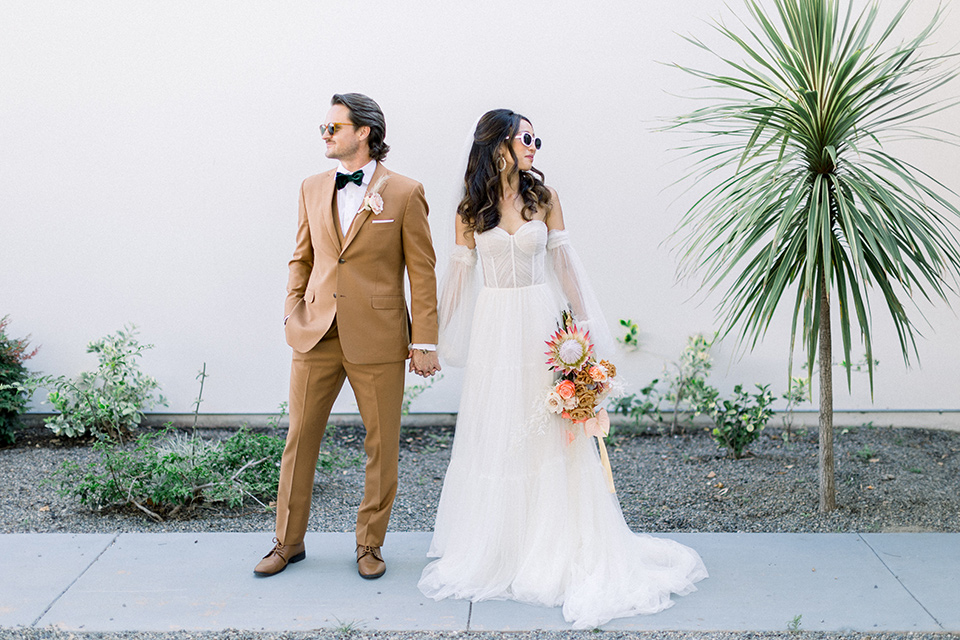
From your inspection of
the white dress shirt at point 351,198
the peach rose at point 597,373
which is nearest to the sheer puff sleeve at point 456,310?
the white dress shirt at point 351,198

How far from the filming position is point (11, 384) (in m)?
5.53

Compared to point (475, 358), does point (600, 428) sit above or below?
below

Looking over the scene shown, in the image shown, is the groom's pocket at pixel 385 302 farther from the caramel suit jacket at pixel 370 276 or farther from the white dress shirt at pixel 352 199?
the white dress shirt at pixel 352 199

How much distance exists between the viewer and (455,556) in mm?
3617

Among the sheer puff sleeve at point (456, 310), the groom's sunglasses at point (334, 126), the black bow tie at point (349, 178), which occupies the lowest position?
the sheer puff sleeve at point (456, 310)

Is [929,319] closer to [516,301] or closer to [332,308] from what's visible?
[516,301]

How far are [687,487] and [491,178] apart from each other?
230 cm

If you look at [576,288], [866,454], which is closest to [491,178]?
[576,288]

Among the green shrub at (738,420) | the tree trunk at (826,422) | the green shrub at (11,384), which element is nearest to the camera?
the tree trunk at (826,422)

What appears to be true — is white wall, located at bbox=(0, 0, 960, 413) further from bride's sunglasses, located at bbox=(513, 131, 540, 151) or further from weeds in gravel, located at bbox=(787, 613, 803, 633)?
weeds in gravel, located at bbox=(787, 613, 803, 633)

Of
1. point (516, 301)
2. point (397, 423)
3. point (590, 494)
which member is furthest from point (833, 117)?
point (397, 423)

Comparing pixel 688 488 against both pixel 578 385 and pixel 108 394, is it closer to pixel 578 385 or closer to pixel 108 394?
pixel 578 385

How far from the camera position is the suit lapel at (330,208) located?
140 inches

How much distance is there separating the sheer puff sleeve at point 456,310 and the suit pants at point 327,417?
0.24 m
